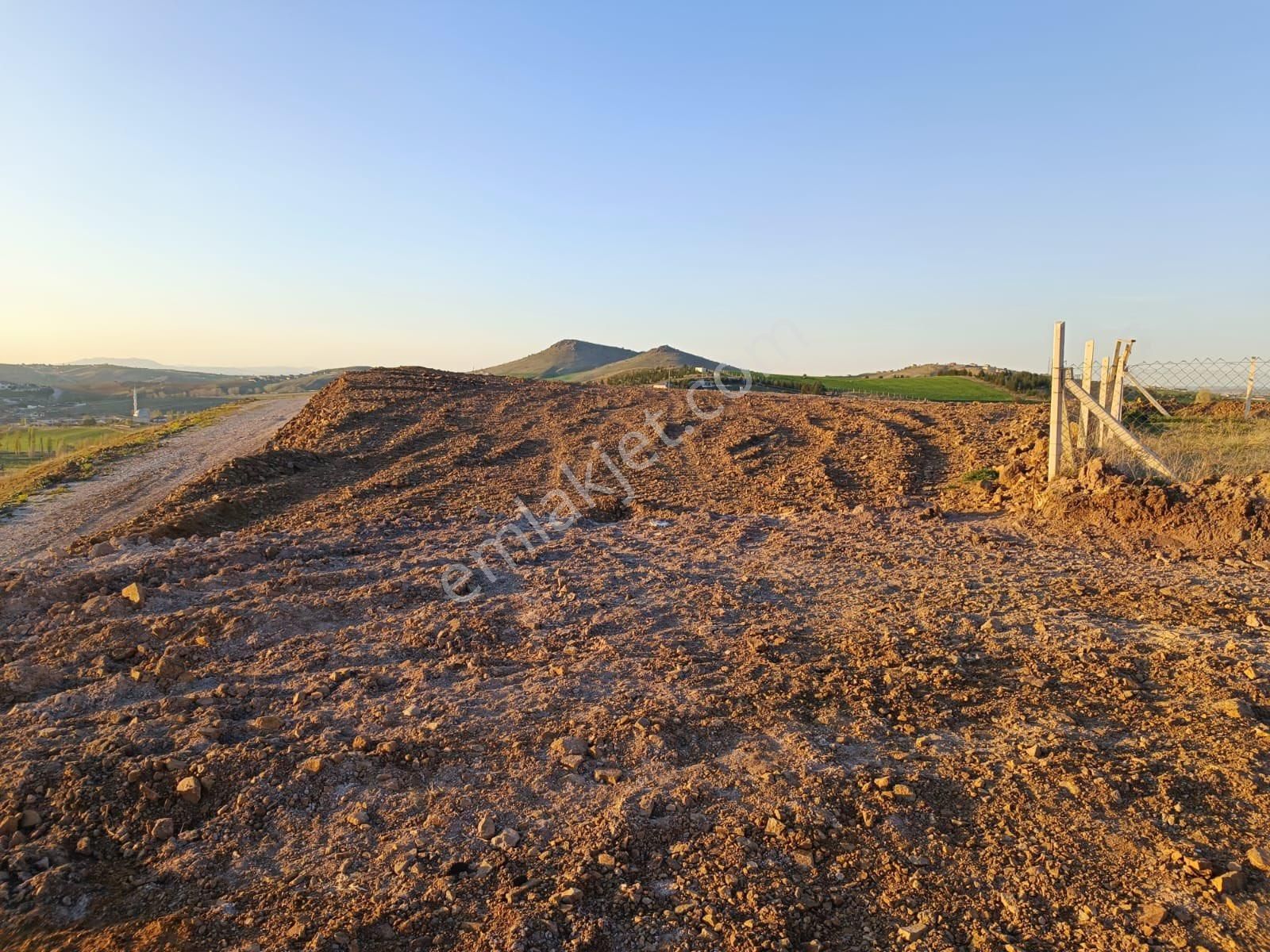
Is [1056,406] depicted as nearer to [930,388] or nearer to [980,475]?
[980,475]

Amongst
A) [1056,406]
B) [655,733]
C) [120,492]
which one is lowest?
[655,733]

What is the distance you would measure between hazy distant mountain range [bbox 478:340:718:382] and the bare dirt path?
166 feet

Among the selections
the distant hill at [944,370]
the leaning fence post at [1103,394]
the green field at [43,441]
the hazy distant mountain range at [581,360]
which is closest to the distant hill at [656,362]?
the hazy distant mountain range at [581,360]

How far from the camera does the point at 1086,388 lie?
8195 mm

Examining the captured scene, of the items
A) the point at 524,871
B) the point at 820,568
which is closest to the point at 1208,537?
the point at 820,568

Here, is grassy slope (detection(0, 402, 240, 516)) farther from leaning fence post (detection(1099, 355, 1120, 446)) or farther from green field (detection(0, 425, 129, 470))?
leaning fence post (detection(1099, 355, 1120, 446))

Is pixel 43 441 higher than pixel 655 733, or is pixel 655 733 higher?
pixel 43 441

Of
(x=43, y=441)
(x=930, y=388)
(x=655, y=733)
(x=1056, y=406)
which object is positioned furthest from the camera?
(x=930, y=388)

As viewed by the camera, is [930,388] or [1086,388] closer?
[1086,388]

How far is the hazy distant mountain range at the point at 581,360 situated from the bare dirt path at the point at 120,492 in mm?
50526

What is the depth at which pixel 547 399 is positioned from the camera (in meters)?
17.8

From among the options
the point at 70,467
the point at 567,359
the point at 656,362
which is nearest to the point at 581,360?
the point at 567,359

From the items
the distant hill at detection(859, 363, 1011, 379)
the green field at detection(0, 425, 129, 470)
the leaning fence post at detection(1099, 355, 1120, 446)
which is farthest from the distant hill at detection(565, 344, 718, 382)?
the leaning fence post at detection(1099, 355, 1120, 446)

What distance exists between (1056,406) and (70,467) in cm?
1596
